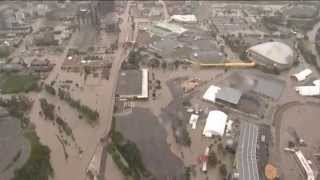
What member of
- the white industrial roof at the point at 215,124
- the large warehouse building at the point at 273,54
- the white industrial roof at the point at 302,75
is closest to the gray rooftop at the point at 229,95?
the white industrial roof at the point at 215,124

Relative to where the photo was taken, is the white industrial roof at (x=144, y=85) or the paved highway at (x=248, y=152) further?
the white industrial roof at (x=144, y=85)

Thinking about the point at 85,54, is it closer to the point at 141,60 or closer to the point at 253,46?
the point at 141,60

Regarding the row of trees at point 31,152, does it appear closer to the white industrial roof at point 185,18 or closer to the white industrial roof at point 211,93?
the white industrial roof at point 211,93

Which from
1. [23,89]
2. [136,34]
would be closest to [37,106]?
[23,89]

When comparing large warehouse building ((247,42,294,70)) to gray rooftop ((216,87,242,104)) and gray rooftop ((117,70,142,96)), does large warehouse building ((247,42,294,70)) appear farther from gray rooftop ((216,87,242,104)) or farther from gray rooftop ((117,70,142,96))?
gray rooftop ((117,70,142,96))

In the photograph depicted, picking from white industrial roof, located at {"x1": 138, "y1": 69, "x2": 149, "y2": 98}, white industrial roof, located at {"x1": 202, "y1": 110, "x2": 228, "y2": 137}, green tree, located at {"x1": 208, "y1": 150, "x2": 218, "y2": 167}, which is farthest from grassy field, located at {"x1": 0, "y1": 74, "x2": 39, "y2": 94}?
green tree, located at {"x1": 208, "y1": 150, "x2": 218, "y2": 167}
